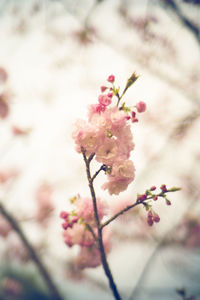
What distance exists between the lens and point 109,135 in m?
0.91

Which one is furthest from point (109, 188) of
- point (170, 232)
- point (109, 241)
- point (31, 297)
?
point (31, 297)

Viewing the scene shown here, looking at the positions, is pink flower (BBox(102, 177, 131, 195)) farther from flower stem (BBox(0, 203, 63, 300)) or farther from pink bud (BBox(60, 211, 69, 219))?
flower stem (BBox(0, 203, 63, 300))

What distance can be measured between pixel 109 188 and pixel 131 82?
1.61 feet

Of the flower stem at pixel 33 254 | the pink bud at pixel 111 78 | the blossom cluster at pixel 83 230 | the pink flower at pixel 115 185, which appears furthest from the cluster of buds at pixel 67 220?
the flower stem at pixel 33 254

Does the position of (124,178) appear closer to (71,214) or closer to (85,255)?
(71,214)

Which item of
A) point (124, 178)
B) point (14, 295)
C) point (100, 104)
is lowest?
point (124, 178)

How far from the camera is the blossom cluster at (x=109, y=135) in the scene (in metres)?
0.89

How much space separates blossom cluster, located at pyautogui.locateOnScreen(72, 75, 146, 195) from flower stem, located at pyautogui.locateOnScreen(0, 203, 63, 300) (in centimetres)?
153

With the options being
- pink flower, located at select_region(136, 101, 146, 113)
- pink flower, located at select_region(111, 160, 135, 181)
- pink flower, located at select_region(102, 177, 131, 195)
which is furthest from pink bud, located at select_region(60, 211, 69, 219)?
pink flower, located at select_region(136, 101, 146, 113)

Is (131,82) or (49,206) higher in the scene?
(49,206)

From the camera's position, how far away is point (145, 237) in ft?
11.1

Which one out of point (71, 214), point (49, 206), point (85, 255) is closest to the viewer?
point (71, 214)

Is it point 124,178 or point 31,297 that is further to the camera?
point 31,297

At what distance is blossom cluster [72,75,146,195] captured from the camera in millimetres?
891
